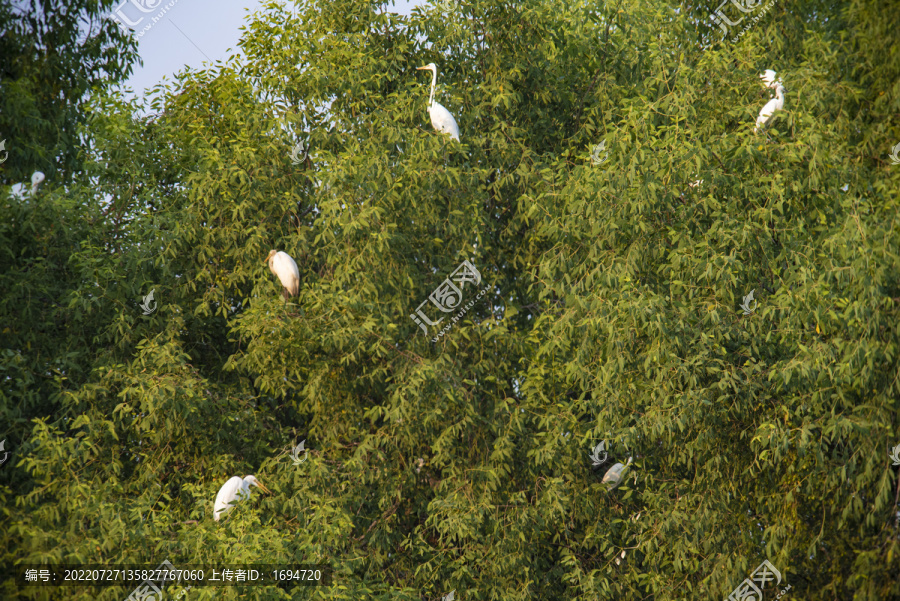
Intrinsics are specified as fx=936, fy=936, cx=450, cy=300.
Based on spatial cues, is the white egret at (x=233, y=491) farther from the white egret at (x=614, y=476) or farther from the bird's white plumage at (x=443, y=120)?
the bird's white plumage at (x=443, y=120)

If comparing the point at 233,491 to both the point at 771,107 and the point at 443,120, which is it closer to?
the point at 443,120

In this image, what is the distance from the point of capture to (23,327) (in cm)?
847

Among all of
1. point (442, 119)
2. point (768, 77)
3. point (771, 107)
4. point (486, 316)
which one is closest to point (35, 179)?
point (442, 119)

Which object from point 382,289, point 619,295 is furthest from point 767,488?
point 382,289

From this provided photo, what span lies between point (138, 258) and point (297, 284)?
5.22 ft

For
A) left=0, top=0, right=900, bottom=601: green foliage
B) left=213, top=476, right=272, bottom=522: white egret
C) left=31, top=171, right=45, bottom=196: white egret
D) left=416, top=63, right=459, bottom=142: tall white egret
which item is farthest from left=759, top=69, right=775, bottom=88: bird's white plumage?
left=31, top=171, right=45, bottom=196: white egret

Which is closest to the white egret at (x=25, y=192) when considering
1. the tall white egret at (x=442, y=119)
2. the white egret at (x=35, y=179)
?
the white egret at (x=35, y=179)

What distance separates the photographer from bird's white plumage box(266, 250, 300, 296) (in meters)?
8.79

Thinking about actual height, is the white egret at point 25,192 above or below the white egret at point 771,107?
above

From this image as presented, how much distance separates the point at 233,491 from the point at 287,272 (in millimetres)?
2088

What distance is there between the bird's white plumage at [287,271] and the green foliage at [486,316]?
130 mm

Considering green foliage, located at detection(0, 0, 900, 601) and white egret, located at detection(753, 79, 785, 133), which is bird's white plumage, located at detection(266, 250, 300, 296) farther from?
white egret, located at detection(753, 79, 785, 133)

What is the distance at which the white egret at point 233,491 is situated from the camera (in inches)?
309

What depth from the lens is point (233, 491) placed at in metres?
8.05
